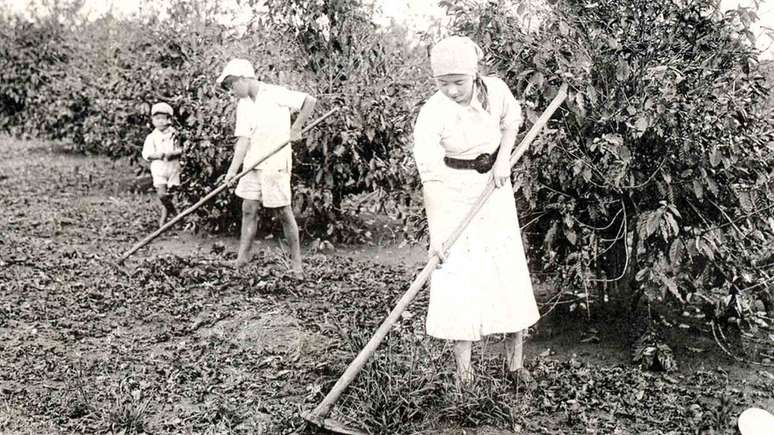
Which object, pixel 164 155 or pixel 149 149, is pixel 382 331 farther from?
pixel 149 149

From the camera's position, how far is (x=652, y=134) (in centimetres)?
448

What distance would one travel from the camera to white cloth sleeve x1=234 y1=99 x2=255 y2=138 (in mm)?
6422

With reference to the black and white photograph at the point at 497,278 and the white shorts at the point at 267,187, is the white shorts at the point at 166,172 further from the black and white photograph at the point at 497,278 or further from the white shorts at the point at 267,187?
the white shorts at the point at 267,187

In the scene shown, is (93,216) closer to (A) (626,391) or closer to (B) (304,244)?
(B) (304,244)

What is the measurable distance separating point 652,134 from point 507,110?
3.17 ft

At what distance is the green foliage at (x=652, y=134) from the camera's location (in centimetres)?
437

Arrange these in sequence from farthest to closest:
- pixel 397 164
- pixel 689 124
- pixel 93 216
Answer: pixel 93 216, pixel 397 164, pixel 689 124

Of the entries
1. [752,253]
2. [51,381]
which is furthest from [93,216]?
[752,253]

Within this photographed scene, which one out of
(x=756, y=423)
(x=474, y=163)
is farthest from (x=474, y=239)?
(x=756, y=423)

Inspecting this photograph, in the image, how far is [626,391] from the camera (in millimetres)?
4453

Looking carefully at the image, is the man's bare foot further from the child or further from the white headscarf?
the white headscarf

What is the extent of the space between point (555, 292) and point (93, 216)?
5.92 meters

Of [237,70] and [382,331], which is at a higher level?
[237,70]

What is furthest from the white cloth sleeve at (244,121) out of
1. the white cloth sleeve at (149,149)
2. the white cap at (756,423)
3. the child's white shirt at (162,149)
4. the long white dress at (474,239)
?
the white cap at (756,423)
